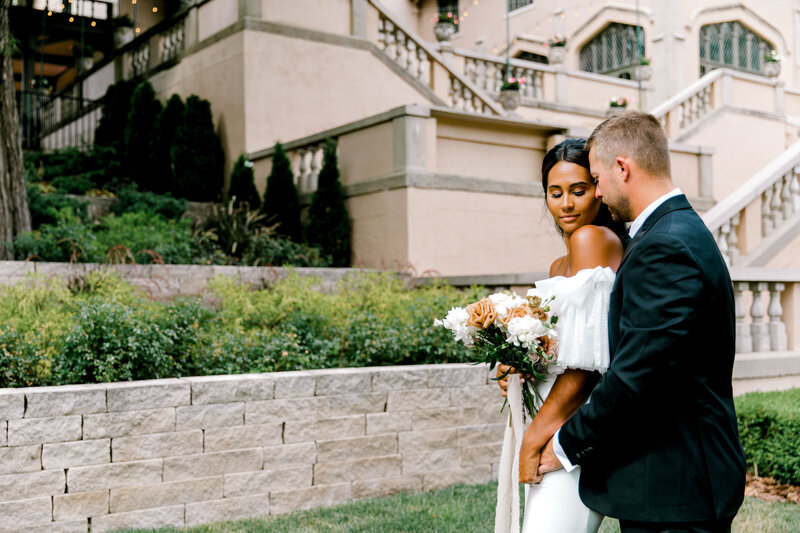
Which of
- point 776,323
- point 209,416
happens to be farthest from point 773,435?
point 209,416

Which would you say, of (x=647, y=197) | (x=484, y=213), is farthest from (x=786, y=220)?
(x=647, y=197)

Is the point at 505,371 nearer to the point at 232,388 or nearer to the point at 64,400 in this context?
the point at 232,388

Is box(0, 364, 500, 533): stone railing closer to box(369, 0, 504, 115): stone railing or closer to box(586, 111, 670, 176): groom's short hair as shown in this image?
box(586, 111, 670, 176): groom's short hair

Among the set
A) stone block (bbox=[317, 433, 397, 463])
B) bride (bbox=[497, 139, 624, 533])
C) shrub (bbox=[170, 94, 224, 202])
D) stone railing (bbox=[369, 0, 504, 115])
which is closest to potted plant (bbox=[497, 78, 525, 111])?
stone railing (bbox=[369, 0, 504, 115])

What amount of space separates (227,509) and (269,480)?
343mm

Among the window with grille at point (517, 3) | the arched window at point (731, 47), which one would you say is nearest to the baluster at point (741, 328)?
the arched window at point (731, 47)

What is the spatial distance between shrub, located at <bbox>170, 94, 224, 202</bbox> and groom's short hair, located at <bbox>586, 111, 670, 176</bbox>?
12303mm

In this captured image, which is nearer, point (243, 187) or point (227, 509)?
point (227, 509)

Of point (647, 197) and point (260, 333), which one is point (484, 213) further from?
point (647, 197)

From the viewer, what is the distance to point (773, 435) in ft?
19.0

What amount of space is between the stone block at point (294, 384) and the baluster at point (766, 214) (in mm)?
7019

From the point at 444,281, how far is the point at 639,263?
7.22 meters

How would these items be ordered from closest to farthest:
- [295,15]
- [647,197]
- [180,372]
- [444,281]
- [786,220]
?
[647,197] < [180,372] < [444,281] < [786,220] < [295,15]

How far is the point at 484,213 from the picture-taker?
1097 centimetres
